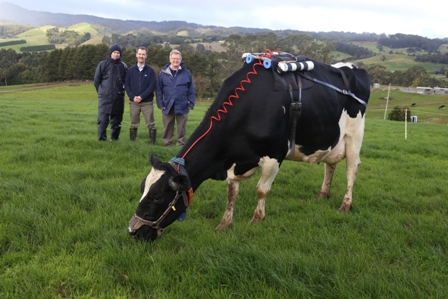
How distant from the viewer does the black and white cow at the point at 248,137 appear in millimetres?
3887

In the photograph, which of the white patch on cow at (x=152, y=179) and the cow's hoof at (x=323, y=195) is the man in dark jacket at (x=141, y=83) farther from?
the white patch on cow at (x=152, y=179)

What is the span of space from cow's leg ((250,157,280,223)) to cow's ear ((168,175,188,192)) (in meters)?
1.24

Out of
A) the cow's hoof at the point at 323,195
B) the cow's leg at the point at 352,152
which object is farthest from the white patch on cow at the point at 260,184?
the cow's hoof at the point at 323,195

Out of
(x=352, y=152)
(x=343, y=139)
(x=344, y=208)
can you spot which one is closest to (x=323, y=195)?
(x=344, y=208)

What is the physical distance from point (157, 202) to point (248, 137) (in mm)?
1357

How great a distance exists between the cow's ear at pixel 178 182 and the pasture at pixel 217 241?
71 centimetres

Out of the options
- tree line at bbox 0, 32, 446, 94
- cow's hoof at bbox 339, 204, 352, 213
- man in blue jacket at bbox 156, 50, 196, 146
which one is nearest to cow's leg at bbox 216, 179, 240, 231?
cow's hoof at bbox 339, 204, 352, 213

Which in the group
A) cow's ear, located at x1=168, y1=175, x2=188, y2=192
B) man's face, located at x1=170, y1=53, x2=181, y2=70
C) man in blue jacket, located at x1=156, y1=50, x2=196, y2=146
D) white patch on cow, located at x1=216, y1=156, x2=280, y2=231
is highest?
man's face, located at x1=170, y1=53, x2=181, y2=70

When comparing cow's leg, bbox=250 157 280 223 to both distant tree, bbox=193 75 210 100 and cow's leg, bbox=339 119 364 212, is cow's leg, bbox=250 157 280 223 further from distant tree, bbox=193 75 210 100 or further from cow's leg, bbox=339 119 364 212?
distant tree, bbox=193 75 210 100

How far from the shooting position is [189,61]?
67438 mm

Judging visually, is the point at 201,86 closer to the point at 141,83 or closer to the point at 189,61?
the point at 189,61

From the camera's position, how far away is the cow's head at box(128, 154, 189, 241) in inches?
150

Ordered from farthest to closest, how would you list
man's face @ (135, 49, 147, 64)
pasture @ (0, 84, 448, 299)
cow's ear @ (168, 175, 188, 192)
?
man's face @ (135, 49, 147, 64), cow's ear @ (168, 175, 188, 192), pasture @ (0, 84, 448, 299)

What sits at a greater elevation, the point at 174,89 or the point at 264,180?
the point at 174,89
